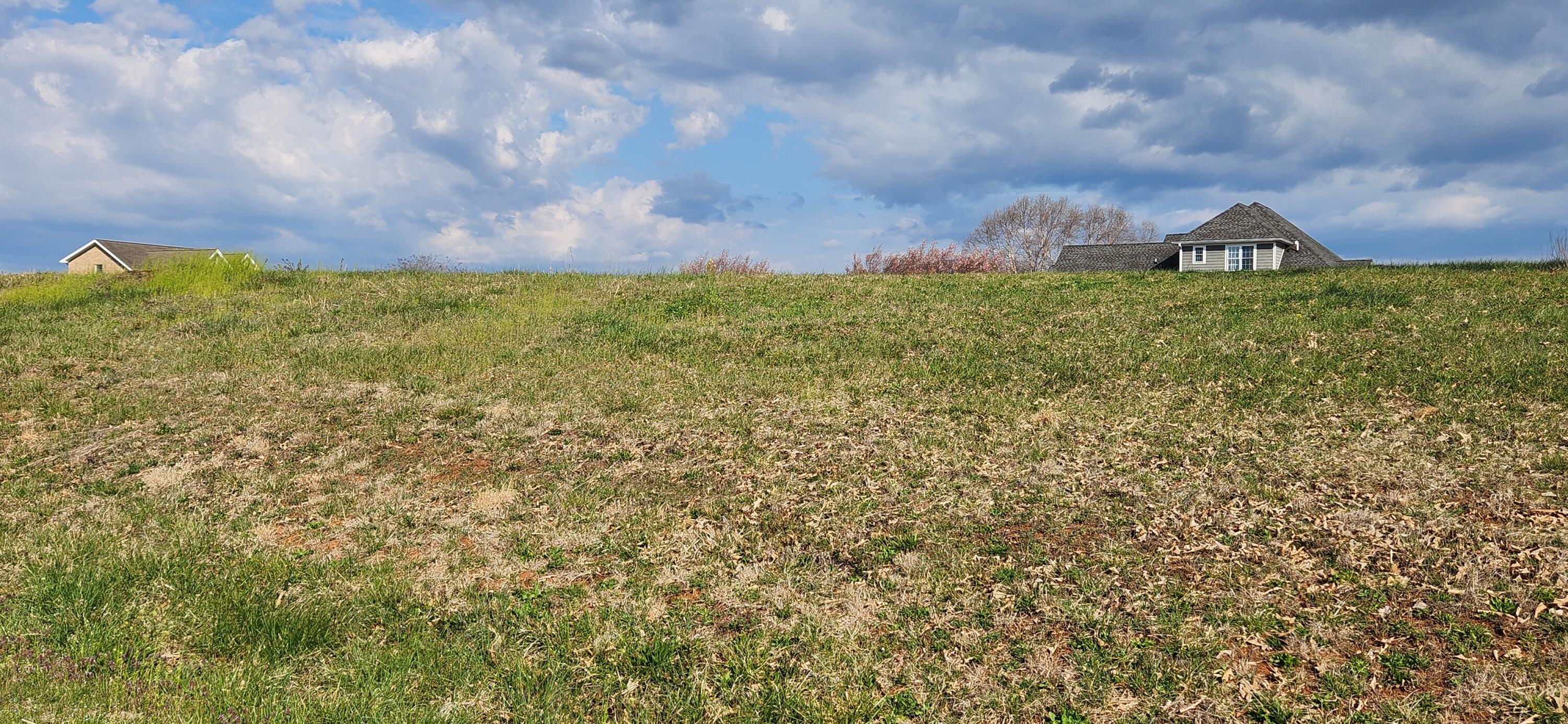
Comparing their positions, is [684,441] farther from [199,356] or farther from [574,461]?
[199,356]

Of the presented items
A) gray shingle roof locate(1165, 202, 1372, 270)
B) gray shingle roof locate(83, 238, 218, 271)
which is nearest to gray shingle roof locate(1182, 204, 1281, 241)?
gray shingle roof locate(1165, 202, 1372, 270)

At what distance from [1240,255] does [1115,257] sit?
643cm

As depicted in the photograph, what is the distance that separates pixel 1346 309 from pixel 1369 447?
6550 mm

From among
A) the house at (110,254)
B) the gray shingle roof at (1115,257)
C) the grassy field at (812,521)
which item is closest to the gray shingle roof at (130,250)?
the house at (110,254)

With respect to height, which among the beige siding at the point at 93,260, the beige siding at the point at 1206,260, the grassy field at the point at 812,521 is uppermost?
the beige siding at the point at 93,260

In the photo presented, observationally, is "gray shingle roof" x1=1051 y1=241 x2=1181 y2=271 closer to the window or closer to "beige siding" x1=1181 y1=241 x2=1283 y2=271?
"beige siding" x1=1181 y1=241 x2=1283 y2=271

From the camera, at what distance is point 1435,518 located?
22.4 ft

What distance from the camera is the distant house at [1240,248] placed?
40.4m

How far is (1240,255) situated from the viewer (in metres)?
40.7

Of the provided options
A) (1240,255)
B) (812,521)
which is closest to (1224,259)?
(1240,255)

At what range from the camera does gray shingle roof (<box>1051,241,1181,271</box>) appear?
44.3 metres

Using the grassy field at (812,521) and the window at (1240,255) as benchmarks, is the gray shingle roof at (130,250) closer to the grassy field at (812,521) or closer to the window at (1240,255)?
the grassy field at (812,521)

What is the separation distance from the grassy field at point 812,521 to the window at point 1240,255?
27452 millimetres

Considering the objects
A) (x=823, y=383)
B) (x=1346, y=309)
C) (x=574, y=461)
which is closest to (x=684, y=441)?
(x=574, y=461)
